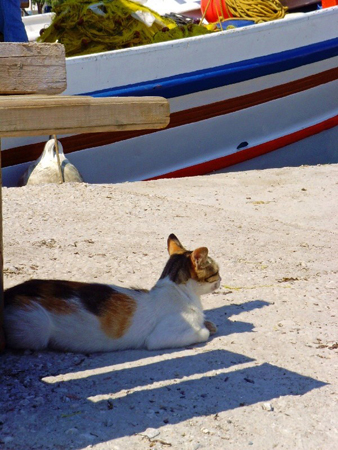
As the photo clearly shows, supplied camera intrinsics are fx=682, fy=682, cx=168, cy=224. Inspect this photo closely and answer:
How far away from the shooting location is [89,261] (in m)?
4.44

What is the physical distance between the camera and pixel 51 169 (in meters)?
6.73

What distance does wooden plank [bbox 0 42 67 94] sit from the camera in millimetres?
2717

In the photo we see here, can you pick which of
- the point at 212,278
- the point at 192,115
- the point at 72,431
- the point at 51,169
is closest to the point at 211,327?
the point at 212,278

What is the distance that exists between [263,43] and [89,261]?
4.52 m

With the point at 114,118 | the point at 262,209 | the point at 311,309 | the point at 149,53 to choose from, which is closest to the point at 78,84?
the point at 149,53

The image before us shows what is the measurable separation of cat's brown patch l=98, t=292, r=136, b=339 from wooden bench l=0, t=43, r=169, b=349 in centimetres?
109

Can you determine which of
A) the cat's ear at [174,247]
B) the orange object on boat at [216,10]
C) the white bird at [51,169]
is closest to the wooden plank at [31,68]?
the cat's ear at [174,247]

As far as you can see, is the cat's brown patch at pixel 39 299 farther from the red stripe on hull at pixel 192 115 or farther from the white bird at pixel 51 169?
the red stripe on hull at pixel 192 115

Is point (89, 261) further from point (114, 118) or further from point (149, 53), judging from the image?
point (149, 53)

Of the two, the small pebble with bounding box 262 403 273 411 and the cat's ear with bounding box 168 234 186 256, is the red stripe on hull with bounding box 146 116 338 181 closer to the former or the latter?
the cat's ear with bounding box 168 234 186 256

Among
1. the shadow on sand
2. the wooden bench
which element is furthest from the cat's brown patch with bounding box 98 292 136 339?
the wooden bench

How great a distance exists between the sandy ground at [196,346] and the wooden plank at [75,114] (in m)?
1.08

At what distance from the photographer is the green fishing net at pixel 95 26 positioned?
7316 mm

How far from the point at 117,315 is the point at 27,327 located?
442 millimetres
